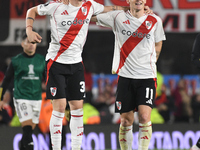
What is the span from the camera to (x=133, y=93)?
22.2ft

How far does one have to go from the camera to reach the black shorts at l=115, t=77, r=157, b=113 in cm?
664

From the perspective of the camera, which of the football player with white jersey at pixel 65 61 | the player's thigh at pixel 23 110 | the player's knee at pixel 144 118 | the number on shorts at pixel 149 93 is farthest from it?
the player's thigh at pixel 23 110

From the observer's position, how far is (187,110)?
11891 mm

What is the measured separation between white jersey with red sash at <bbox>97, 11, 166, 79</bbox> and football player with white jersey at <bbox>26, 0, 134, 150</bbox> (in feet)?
1.49

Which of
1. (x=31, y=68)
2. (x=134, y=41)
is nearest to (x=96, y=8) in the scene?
(x=134, y=41)

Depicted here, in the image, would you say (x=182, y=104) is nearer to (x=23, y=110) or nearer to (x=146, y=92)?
(x=23, y=110)

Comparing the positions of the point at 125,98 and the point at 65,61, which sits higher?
the point at 65,61

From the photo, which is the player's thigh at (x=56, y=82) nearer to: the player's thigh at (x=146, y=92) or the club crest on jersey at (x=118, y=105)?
the club crest on jersey at (x=118, y=105)

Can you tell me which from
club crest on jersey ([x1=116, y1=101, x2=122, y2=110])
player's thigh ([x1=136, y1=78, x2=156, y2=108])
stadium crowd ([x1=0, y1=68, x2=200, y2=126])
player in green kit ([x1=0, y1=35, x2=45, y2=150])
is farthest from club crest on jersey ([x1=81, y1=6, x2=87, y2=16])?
stadium crowd ([x1=0, y1=68, x2=200, y2=126])

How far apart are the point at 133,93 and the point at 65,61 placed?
40.5 inches

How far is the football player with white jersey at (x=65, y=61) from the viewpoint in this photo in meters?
6.41

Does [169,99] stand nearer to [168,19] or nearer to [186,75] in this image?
[168,19]

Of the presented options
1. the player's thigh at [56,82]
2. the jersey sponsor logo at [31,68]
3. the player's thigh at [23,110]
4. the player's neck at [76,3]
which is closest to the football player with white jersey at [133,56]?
the player's neck at [76,3]

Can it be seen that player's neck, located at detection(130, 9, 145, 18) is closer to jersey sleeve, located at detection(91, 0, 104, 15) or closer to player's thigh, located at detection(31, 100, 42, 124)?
jersey sleeve, located at detection(91, 0, 104, 15)
